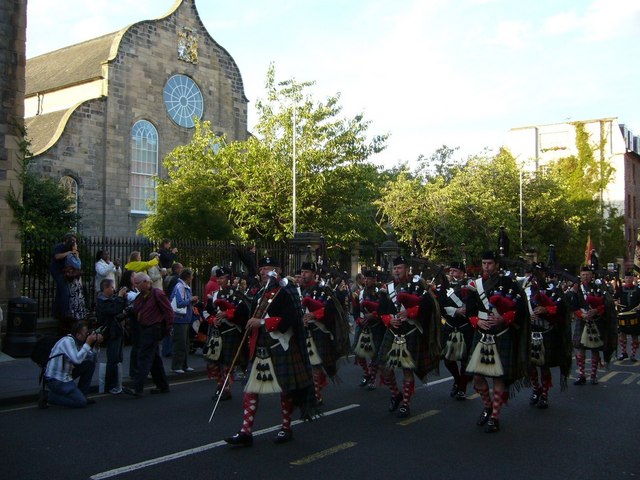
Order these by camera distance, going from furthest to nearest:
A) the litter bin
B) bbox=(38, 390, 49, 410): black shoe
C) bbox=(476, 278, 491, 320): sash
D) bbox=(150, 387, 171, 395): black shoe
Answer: the litter bin, bbox=(150, 387, 171, 395): black shoe, bbox=(38, 390, 49, 410): black shoe, bbox=(476, 278, 491, 320): sash

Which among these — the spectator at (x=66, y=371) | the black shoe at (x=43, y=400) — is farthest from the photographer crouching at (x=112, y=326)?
the black shoe at (x=43, y=400)

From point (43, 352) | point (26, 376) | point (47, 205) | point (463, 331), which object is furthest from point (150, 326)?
point (47, 205)

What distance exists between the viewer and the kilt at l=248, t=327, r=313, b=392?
700cm

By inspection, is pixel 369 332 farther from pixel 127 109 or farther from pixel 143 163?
pixel 143 163

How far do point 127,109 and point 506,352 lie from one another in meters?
27.9

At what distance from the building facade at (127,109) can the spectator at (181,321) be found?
18177 mm

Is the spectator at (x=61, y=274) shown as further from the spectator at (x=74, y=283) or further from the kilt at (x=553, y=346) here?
the kilt at (x=553, y=346)

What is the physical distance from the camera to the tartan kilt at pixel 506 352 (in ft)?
25.8

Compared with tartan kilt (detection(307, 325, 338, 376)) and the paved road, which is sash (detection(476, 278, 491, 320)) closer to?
the paved road

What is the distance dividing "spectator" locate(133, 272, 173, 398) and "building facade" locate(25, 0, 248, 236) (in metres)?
20.6

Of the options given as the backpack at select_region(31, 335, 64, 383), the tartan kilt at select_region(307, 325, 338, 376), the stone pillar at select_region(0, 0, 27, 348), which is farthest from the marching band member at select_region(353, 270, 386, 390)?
the stone pillar at select_region(0, 0, 27, 348)

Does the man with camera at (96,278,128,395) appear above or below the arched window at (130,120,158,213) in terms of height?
below

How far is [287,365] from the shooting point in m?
7.06

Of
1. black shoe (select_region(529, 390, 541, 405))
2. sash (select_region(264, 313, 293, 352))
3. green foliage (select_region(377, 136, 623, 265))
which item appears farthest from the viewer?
green foliage (select_region(377, 136, 623, 265))
